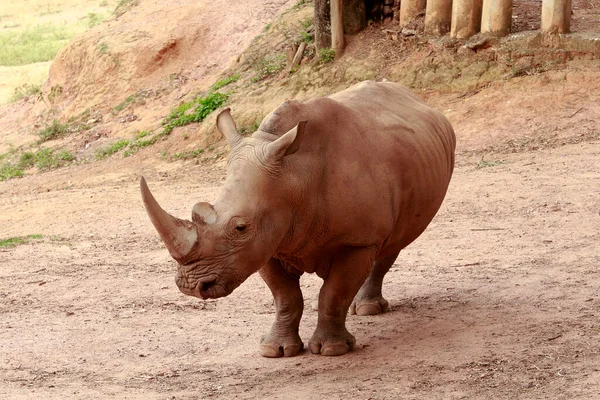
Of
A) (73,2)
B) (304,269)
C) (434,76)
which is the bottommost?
(73,2)

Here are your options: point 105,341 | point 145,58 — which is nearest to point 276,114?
point 105,341

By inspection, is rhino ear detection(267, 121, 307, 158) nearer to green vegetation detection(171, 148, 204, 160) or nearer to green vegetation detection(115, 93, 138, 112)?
green vegetation detection(171, 148, 204, 160)

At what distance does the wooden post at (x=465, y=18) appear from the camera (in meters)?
13.9

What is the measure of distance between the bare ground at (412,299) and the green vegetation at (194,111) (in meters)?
3.01

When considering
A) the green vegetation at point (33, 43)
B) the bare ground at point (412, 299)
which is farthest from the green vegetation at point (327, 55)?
the green vegetation at point (33, 43)

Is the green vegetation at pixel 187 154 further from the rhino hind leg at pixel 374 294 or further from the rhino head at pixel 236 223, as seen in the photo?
the rhino head at pixel 236 223

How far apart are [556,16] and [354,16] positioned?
145 inches

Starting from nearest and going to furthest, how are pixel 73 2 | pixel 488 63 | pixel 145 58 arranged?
1. pixel 488 63
2. pixel 145 58
3. pixel 73 2

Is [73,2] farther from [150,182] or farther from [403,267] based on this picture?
[403,267]

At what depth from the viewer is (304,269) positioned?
6.32 m

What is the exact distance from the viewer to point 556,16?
43.2ft

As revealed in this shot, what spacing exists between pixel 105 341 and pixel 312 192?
2234mm

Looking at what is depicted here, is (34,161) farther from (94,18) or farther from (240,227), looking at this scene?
(94,18)

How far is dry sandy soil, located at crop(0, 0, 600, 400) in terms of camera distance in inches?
228
